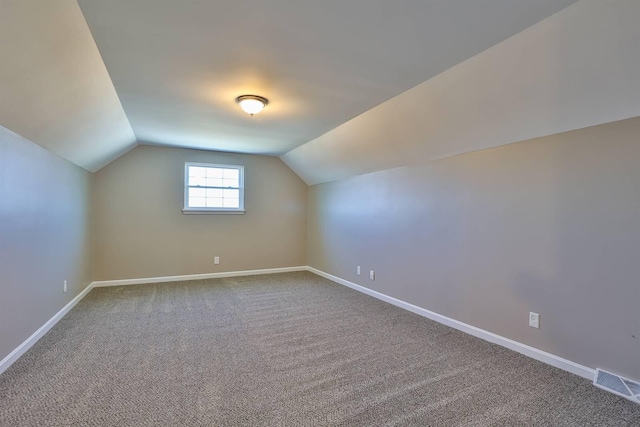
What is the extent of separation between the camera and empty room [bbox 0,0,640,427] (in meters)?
1.75

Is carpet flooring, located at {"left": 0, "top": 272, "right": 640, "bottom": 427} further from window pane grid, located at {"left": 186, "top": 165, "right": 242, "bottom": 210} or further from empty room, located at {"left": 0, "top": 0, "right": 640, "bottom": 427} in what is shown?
window pane grid, located at {"left": 186, "top": 165, "right": 242, "bottom": 210}

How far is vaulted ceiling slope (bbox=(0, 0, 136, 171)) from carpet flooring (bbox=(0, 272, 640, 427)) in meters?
1.87

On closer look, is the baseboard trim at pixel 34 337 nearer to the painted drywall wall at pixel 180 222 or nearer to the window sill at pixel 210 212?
the painted drywall wall at pixel 180 222

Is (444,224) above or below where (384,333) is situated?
above

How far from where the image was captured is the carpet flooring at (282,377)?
5.85ft

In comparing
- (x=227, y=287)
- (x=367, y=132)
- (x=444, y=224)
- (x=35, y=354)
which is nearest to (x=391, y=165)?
(x=367, y=132)

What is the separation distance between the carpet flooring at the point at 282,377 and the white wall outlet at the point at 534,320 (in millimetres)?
279

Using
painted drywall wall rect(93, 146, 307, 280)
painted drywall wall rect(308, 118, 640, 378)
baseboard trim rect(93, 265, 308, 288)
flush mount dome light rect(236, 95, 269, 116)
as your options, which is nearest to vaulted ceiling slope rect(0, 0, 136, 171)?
flush mount dome light rect(236, 95, 269, 116)

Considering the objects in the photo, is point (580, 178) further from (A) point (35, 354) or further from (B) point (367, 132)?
(A) point (35, 354)

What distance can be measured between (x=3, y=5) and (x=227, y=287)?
3.99m

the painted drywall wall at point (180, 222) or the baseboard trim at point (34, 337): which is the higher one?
the painted drywall wall at point (180, 222)

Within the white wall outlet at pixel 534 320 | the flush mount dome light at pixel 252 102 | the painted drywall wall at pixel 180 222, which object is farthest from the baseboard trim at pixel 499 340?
the flush mount dome light at pixel 252 102

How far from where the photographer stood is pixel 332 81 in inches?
99.0

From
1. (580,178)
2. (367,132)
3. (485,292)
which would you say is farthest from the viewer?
(367,132)
